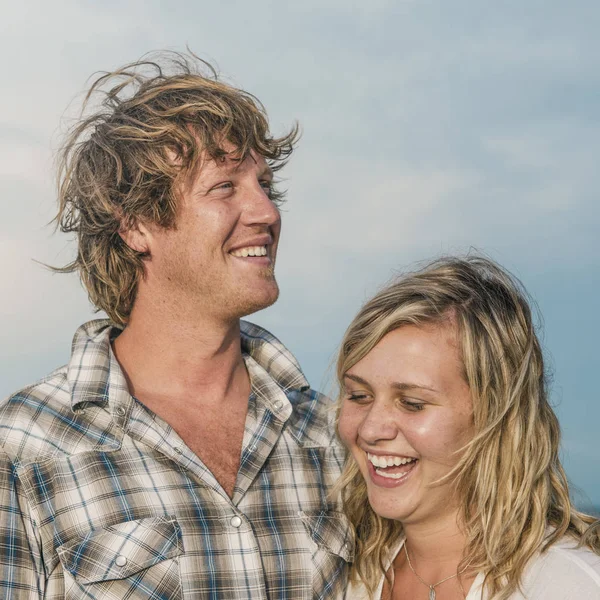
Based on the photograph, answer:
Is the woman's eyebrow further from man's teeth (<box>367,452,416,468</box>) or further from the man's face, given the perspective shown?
the man's face

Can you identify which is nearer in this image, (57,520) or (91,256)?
(57,520)

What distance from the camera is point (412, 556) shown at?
3340mm

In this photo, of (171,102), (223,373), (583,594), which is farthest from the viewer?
(171,102)

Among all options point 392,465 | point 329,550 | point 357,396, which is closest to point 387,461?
point 392,465

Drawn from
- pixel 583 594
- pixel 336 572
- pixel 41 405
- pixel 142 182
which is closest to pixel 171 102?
pixel 142 182

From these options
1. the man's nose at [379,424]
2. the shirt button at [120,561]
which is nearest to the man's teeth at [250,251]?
the man's nose at [379,424]

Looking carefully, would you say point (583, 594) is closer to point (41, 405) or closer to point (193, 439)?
point (193, 439)

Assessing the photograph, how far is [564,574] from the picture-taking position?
2.83m

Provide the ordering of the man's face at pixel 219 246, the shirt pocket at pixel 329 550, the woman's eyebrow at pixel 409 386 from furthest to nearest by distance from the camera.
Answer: the man's face at pixel 219 246 → the shirt pocket at pixel 329 550 → the woman's eyebrow at pixel 409 386

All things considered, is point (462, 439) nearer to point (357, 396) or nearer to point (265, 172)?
point (357, 396)

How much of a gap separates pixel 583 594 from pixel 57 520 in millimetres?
1849

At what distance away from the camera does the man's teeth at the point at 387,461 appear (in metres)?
3.09

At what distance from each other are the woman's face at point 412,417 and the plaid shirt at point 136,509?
1.65 ft

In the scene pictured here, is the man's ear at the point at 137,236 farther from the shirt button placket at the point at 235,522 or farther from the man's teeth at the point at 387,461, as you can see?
the man's teeth at the point at 387,461
